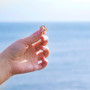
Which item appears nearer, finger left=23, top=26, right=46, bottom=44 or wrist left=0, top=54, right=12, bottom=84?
finger left=23, top=26, right=46, bottom=44

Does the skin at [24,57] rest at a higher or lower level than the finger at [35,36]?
lower

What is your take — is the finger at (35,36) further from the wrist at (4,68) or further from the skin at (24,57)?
the wrist at (4,68)

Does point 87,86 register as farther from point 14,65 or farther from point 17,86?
point 14,65

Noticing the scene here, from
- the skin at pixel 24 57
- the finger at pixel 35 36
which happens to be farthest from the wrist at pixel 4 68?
the finger at pixel 35 36

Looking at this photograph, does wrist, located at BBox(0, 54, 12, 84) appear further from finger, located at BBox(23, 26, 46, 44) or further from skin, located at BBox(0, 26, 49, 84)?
finger, located at BBox(23, 26, 46, 44)

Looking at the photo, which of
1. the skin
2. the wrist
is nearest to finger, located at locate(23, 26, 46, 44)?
the skin

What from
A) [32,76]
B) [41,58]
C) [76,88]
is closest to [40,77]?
[32,76]

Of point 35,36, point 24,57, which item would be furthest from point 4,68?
Answer: point 35,36

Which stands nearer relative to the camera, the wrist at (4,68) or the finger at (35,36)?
the finger at (35,36)

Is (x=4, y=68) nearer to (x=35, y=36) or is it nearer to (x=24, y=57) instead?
(x=24, y=57)
